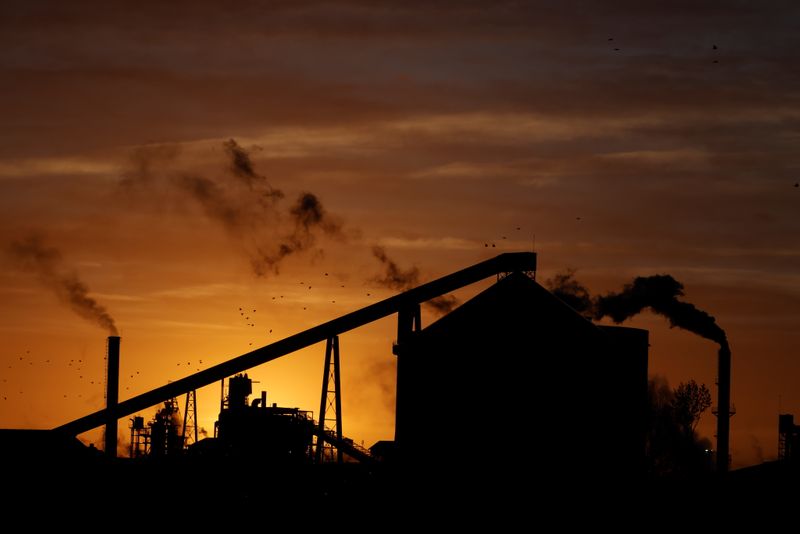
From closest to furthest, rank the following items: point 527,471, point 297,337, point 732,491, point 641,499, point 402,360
Answer: point 732,491
point 641,499
point 527,471
point 402,360
point 297,337

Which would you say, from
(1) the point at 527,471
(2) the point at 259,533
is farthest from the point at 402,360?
(2) the point at 259,533

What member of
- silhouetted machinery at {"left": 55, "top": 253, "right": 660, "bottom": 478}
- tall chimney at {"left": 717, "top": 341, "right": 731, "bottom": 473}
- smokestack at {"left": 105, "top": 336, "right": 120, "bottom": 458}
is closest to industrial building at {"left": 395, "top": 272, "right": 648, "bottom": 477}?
silhouetted machinery at {"left": 55, "top": 253, "right": 660, "bottom": 478}

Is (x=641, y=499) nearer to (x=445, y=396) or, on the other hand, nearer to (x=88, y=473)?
(x=445, y=396)

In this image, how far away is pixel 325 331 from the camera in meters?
75.3

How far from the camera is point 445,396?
2211 inches

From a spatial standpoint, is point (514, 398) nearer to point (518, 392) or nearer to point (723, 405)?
point (518, 392)

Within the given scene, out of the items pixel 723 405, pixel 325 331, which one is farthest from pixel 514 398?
pixel 723 405

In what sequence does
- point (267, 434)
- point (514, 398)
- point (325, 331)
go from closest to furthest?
point (514, 398)
point (325, 331)
point (267, 434)

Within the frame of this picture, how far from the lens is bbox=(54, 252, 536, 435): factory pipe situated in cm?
7081

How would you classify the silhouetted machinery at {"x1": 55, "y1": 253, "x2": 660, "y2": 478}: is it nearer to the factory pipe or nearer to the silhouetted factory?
the silhouetted factory

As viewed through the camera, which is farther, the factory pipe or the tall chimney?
the tall chimney

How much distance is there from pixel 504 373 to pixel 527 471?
3996 millimetres

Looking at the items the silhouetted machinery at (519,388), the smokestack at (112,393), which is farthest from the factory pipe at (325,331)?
the silhouetted machinery at (519,388)

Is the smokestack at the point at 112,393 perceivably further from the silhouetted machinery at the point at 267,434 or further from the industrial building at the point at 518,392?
the industrial building at the point at 518,392
